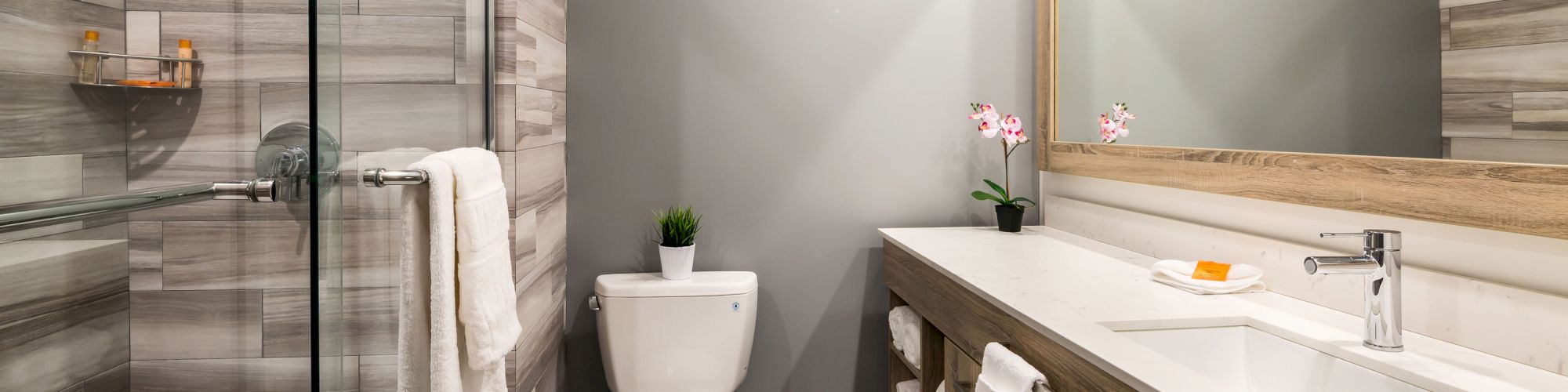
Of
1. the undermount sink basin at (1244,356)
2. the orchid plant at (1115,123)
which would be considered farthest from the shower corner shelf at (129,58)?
the orchid plant at (1115,123)

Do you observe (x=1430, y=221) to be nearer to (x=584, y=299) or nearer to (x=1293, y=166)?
(x=1293, y=166)

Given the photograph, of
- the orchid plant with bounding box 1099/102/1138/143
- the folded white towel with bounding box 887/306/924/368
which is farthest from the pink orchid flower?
the folded white towel with bounding box 887/306/924/368

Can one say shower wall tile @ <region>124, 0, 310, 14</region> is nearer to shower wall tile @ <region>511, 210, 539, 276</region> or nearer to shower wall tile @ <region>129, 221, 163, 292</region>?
shower wall tile @ <region>129, 221, 163, 292</region>

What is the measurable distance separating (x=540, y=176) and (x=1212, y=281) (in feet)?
4.79

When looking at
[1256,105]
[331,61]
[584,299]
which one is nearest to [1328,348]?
[1256,105]

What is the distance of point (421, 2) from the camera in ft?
4.04

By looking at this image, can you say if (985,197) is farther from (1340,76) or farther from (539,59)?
(539,59)

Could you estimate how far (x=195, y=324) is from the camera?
654 millimetres

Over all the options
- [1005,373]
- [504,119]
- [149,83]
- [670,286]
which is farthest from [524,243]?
[149,83]

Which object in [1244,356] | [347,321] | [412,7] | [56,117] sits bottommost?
[1244,356]

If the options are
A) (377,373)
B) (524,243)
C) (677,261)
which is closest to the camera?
(377,373)

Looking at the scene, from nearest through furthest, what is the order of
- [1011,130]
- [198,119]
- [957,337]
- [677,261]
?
[198,119], [957,337], [677,261], [1011,130]

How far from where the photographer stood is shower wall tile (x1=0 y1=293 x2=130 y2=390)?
47 cm

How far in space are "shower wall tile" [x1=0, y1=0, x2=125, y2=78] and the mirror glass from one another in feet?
4.78
